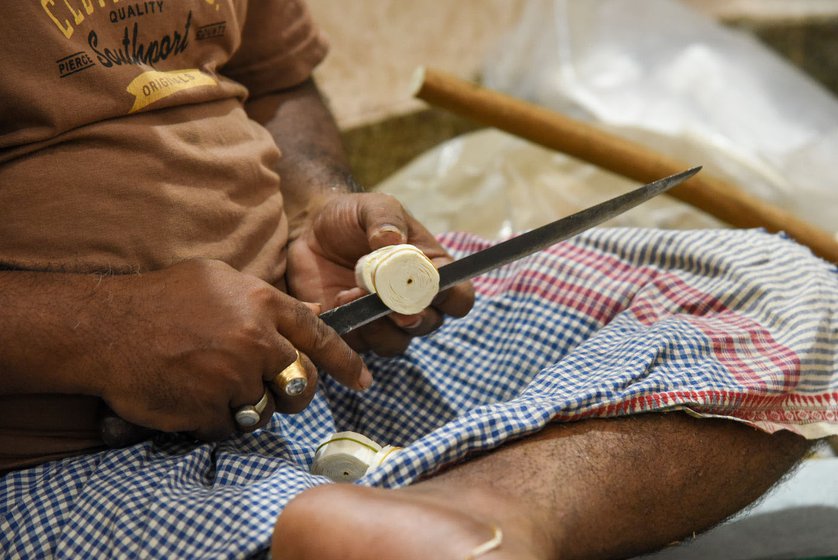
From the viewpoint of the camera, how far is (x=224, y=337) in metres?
0.69

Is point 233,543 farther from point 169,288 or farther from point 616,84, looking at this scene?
point 616,84

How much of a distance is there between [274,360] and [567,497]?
246 millimetres

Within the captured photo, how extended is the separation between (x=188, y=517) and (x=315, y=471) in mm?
136

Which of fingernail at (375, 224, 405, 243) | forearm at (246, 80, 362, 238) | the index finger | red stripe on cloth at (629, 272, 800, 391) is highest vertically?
fingernail at (375, 224, 405, 243)

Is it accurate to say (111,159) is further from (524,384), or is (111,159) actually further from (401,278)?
(524,384)

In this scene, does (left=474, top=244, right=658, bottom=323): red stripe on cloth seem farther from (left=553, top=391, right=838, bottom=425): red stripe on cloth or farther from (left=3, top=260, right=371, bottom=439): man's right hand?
(left=3, top=260, right=371, bottom=439): man's right hand

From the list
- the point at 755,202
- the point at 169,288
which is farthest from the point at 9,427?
the point at 755,202

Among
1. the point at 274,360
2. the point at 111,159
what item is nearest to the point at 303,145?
the point at 111,159

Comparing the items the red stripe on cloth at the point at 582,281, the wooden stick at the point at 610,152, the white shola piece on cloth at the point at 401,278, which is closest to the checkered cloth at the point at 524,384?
the red stripe on cloth at the point at 582,281

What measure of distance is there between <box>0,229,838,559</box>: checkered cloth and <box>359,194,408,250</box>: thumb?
6.3 inches

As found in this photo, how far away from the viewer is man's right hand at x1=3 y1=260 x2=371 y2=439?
69 cm

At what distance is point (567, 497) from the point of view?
0.66 metres

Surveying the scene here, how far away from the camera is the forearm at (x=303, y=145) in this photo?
103 centimetres

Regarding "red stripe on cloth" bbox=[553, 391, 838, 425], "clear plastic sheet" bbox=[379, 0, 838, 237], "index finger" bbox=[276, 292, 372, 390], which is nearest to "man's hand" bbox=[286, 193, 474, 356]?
"index finger" bbox=[276, 292, 372, 390]
